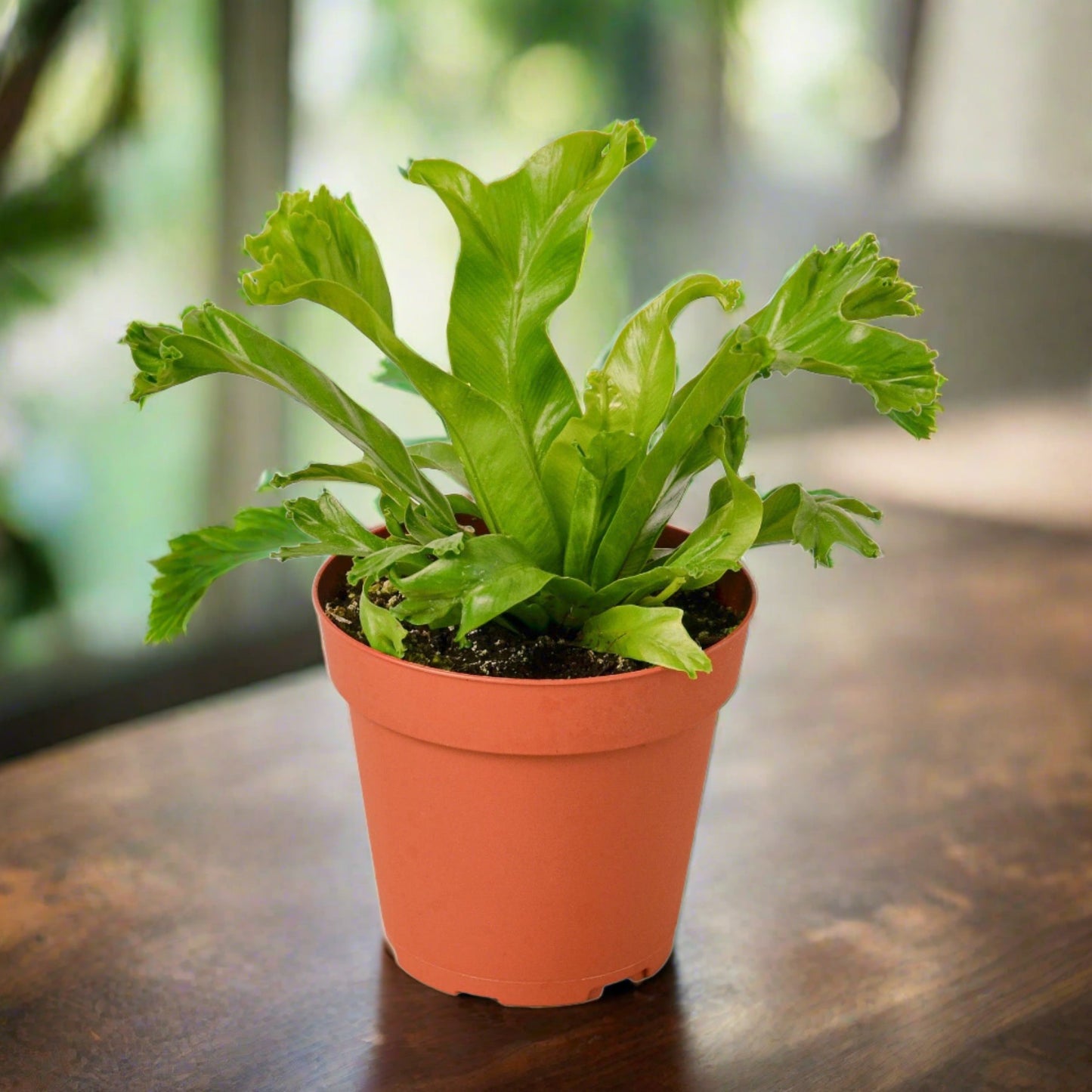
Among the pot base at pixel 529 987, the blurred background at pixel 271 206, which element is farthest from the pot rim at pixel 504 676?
the blurred background at pixel 271 206

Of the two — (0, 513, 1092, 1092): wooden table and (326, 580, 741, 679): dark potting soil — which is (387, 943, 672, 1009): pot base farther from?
(326, 580, 741, 679): dark potting soil

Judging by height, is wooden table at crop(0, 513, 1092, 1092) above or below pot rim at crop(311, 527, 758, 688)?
below

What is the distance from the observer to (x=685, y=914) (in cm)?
83

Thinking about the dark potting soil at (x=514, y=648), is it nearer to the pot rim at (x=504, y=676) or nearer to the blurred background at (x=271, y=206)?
the pot rim at (x=504, y=676)

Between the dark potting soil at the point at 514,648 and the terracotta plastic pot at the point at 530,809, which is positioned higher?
the dark potting soil at the point at 514,648

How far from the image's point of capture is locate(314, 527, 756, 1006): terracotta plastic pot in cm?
64

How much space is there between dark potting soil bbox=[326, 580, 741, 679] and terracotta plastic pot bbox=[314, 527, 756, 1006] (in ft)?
0.06

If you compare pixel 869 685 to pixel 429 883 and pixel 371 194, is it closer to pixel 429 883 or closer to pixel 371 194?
pixel 429 883

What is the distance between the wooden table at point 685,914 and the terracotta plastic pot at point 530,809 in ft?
0.11

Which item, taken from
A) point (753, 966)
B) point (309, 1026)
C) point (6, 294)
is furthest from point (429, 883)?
point (6, 294)

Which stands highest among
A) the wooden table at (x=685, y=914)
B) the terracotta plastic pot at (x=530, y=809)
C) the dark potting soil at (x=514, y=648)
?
the dark potting soil at (x=514, y=648)

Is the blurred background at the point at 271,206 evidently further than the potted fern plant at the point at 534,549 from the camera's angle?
Yes

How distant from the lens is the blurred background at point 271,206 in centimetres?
154

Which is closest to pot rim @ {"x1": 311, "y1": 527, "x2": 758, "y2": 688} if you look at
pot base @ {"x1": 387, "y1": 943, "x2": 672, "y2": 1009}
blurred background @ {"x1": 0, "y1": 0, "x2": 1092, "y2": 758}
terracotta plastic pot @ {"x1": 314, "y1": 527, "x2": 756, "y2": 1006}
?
terracotta plastic pot @ {"x1": 314, "y1": 527, "x2": 756, "y2": 1006}
